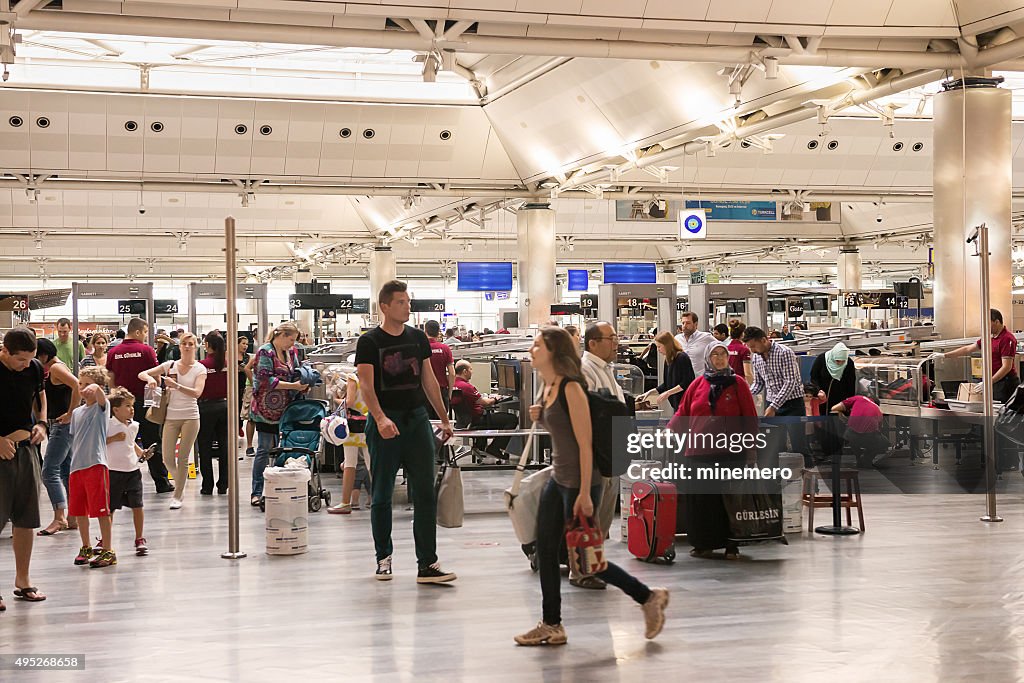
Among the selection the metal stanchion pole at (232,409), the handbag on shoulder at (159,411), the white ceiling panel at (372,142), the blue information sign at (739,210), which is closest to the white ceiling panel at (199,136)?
the white ceiling panel at (372,142)

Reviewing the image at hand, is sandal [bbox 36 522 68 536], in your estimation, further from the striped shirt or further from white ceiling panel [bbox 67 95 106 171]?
white ceiling panel [bbox 67 95 106 171]

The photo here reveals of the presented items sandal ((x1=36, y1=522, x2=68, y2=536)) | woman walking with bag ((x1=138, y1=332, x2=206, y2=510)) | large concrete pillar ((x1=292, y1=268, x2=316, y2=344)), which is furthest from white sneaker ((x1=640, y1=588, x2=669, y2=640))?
large concrete pillar ((x1=292, y1=268, x2=316, y2=344))

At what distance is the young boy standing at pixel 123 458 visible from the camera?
6.87m

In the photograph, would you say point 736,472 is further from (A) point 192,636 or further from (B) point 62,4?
(B) point 62,4

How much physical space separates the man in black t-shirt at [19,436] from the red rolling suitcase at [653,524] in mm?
3374

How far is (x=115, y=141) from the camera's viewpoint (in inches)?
680

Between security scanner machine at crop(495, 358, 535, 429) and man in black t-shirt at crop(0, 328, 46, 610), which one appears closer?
man in black t-shirt at crop(0, 328, 46, 610)

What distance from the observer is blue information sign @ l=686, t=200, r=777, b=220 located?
25406 millimetres

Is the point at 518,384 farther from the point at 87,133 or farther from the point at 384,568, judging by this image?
the point at 87,133

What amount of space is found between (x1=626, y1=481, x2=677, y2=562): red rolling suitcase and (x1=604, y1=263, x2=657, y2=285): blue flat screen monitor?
2333cm

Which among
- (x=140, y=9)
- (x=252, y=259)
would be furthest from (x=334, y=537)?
(x=252, y=259)

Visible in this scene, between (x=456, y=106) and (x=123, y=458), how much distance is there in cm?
1196

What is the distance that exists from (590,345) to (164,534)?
3.62m

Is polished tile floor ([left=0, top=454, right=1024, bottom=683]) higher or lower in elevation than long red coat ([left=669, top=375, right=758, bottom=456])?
lower
